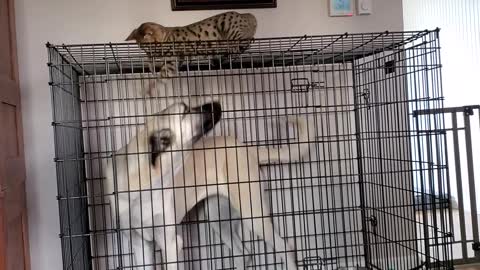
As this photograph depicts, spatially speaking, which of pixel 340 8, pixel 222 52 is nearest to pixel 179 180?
pixel 222 52

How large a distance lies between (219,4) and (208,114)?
2.02ft

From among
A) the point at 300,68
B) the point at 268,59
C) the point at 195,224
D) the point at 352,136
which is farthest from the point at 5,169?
the point at 352,136

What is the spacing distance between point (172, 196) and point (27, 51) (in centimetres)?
89

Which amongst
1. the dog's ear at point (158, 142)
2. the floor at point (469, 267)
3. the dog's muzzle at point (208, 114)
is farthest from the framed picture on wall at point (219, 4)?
the floor at point (469, 267)

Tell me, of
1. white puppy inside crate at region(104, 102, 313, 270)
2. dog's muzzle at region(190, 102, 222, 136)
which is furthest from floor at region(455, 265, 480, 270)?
dog's muzzle at region(190, 102, 222, 136)

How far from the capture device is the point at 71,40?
7.05 feet

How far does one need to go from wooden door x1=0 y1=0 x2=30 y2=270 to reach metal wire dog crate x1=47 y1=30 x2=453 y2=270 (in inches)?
7.3

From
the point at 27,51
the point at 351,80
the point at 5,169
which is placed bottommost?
the point at 5,169

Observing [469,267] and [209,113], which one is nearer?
[209,113]

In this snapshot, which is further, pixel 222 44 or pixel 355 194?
pixel 355 194

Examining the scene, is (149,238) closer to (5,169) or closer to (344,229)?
(5,169)

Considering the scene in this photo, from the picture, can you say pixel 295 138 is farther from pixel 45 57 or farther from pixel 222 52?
pixel 45 57

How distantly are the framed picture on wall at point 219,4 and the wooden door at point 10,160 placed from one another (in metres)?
0.69

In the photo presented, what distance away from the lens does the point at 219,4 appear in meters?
2.25
